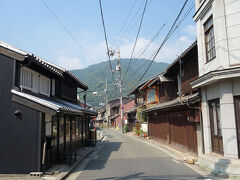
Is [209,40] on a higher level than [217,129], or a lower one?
higher

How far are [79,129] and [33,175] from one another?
9072mm

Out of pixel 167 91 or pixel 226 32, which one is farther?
pixel 167 91

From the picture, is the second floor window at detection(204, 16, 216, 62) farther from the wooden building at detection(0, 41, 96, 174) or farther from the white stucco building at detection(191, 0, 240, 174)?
the wooden building at detection(0, 41, 96, 174)

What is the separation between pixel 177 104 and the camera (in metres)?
14.3

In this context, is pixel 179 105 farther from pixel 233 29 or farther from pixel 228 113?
pixel 233 29

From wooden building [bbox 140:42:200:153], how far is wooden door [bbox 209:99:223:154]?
1336 millimetres

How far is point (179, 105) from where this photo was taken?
1439 centimetres

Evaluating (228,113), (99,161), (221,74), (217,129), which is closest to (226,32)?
(221,74)

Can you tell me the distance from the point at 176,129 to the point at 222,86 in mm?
8690

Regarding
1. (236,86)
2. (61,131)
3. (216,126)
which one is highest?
(236,86)

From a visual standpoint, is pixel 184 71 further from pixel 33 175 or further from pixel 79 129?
pixel 33 175

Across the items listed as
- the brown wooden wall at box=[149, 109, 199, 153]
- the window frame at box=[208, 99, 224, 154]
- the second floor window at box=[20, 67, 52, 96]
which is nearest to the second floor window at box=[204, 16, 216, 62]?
the window frame at box=[208, 99, 224, 154]

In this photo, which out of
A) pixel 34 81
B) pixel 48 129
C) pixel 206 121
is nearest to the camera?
pixel 48 129

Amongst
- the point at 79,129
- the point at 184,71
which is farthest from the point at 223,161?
the point at 79,129
